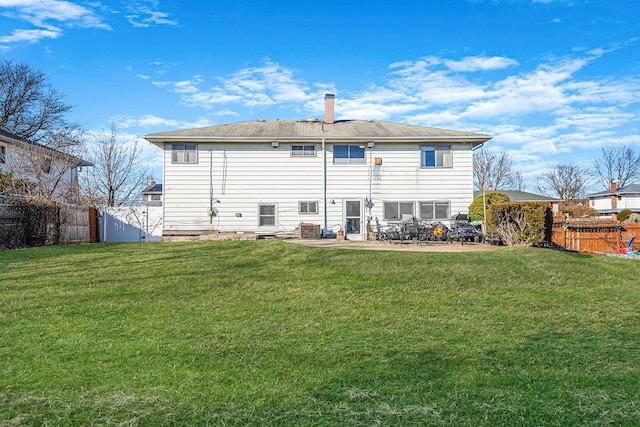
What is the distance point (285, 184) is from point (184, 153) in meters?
4.53

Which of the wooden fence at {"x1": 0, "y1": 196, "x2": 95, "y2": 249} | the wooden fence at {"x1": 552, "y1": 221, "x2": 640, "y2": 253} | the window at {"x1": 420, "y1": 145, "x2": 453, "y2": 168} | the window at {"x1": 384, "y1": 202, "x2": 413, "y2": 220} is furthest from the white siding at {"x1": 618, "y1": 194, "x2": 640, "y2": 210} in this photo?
the wooden fence at {"x1": 0, "y1": 196, "x2": 95, "y2": 249}

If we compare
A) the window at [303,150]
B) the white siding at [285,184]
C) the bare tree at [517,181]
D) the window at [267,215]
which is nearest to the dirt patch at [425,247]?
the white siding at [285,184]

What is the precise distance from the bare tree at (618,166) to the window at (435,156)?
151ft

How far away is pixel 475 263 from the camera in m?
8.83

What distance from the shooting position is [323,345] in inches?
178

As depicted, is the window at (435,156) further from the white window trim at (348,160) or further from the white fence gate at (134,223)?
the white fence gate at (134,223)

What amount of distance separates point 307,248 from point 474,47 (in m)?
12.0

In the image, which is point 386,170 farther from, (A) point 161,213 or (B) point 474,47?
(A) point 161,213

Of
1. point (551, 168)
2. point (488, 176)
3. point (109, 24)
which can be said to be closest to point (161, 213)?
point (109, 24)

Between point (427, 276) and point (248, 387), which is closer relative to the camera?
point (248, 387)

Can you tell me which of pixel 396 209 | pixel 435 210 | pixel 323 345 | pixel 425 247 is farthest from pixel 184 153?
pixel 323 345

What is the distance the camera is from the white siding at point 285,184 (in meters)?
18.9

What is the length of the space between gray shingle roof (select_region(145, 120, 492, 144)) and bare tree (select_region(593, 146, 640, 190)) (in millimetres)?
46140

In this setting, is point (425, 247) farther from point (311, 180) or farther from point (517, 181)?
point (517, 181)
